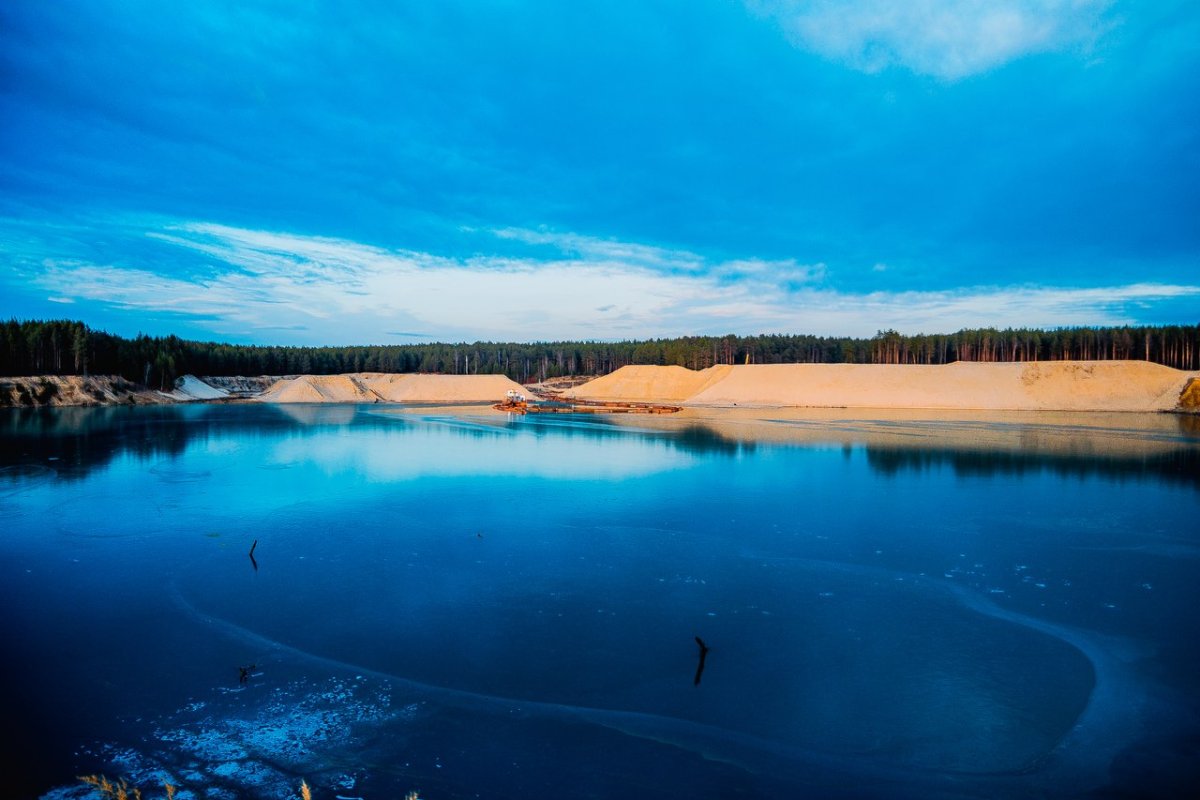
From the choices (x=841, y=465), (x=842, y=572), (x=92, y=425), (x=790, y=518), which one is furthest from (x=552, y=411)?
(x=842, y=572)

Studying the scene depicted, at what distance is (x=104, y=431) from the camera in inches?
1768

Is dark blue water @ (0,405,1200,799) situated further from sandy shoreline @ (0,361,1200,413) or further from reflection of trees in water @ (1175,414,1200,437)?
sandy shoreline @ (0,361,1200,413)

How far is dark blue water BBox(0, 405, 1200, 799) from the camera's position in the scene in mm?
7020

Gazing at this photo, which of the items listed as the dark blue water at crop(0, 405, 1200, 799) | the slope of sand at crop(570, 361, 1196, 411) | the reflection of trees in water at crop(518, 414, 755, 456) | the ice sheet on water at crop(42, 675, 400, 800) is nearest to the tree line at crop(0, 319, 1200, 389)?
the slope of sand at crop(570, 361, 1196, 411)

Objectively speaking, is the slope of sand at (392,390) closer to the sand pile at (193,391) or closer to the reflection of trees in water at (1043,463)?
the sand pile at (193,391)

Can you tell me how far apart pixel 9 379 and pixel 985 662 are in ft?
290

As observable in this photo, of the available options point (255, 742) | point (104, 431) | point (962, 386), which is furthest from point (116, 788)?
point (962, 386)

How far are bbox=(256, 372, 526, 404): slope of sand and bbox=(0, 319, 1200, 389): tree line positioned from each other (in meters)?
14.2

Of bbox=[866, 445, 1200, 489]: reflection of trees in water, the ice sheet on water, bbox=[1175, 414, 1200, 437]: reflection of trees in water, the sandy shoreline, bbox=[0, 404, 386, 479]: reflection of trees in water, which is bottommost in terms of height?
bbox=[0, 404, 386, 479]: reflection of trees in water

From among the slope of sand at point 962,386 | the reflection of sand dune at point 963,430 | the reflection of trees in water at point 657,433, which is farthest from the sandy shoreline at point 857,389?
the reflection of trees in water at point 657,433

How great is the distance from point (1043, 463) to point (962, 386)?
45.4 meters

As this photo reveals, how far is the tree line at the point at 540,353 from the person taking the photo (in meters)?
81.8

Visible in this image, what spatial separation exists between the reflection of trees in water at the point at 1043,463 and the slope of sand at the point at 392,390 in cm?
7009

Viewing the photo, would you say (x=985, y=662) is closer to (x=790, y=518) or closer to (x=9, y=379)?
(x=790, y=518)
